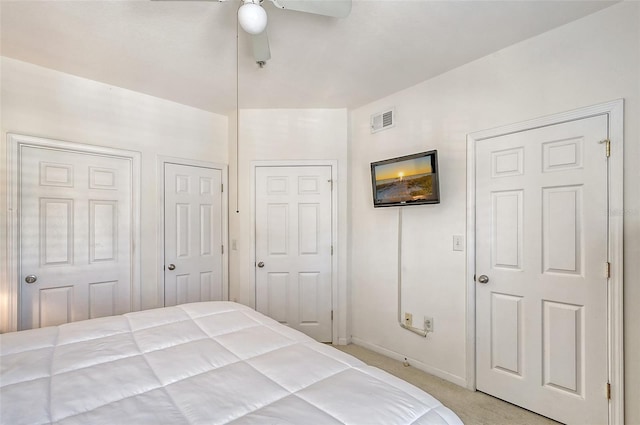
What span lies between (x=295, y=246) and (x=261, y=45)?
6.52 feet

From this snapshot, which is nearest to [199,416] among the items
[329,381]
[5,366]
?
[329,381]

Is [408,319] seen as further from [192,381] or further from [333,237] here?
[192,381]

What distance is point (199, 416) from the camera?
0.91 m

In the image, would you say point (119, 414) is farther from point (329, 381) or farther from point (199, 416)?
point (329, 381)

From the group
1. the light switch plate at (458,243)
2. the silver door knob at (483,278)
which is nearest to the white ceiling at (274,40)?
the light switch plate at (458,243)

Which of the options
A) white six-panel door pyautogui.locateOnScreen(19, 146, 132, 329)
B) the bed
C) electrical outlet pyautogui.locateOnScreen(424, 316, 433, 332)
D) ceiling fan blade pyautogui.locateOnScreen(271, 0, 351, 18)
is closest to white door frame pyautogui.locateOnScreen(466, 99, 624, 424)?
electrical outlet pyautogui.locateOnScreen(424, 316, 433, 332)

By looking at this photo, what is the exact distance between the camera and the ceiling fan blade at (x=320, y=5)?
1.46 meters

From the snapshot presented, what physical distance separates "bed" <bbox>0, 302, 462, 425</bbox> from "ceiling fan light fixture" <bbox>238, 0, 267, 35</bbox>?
4.94 ft

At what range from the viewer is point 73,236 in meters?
2.54

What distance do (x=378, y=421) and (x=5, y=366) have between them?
1.39 meters

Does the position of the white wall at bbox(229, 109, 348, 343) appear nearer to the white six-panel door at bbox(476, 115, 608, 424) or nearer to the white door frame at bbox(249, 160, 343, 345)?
the white door frame at bbox(249, 160, 343, 345)

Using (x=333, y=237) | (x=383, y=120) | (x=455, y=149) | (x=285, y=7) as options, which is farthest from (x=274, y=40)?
(x=333, y=237)

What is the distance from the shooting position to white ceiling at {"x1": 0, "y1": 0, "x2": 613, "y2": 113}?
1.76 metres

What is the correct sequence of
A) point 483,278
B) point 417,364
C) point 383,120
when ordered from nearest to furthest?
point 483,278 < point 417,364 < point 383,120
